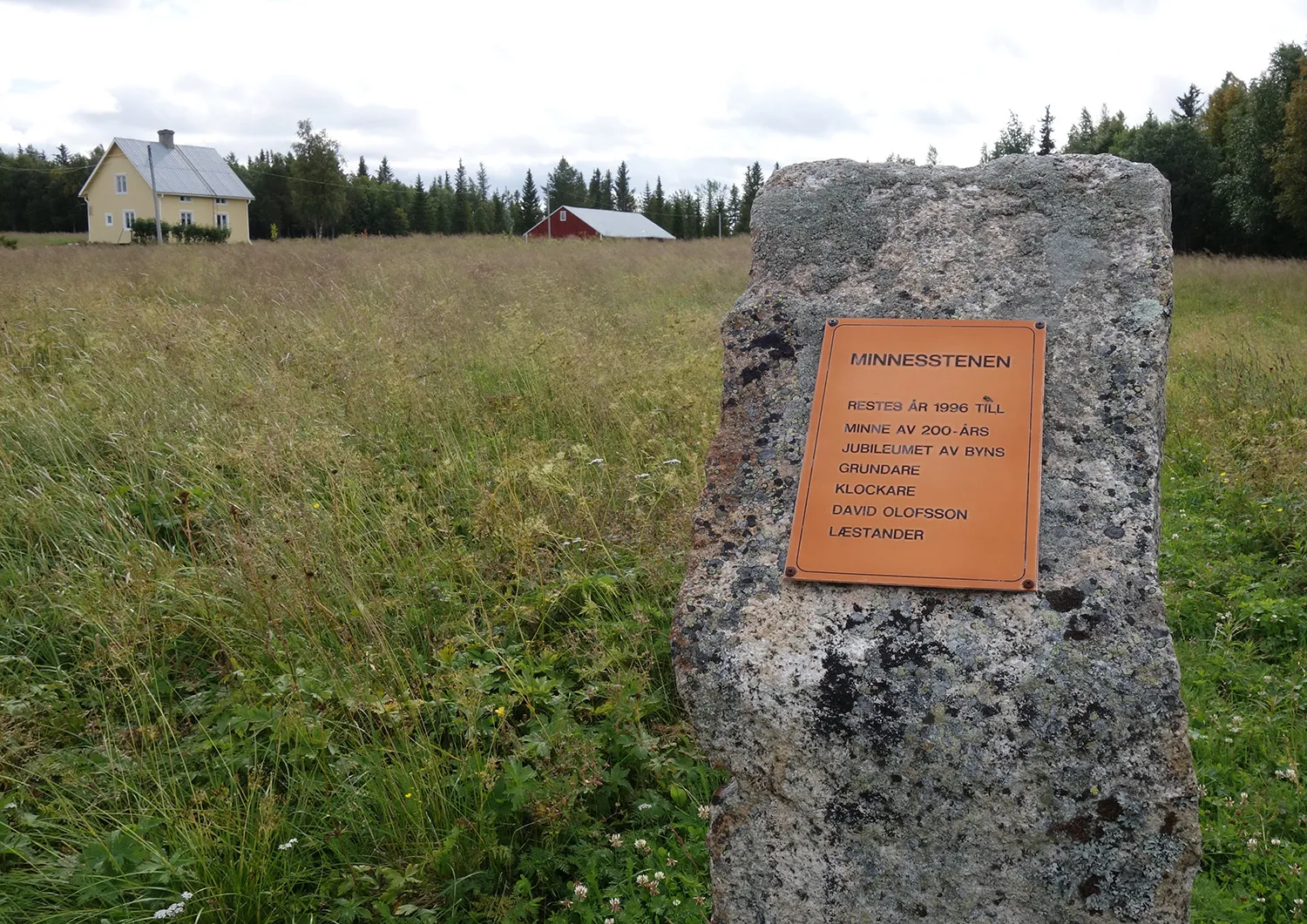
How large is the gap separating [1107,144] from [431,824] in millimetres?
42928

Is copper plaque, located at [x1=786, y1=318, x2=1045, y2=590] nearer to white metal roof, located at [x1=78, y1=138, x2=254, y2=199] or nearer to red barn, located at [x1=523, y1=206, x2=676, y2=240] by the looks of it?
red barn, located at [x1=523, y1=206, x2=676, y2=240]

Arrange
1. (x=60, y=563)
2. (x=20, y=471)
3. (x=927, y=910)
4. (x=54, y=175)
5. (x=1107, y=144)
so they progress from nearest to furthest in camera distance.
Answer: (x=927, y=910)
(x=60, y=563)
(x=20, y=471)
(x=1107, y=144)
(x=54, y=175)

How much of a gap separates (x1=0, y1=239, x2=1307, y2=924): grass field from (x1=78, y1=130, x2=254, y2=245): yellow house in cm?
4742

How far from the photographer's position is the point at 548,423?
5.43m

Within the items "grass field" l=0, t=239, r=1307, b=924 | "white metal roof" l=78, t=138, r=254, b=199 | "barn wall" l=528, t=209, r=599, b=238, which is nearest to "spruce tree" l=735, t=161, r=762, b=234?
"barn wall" l=528, t=209, r=599, b=238

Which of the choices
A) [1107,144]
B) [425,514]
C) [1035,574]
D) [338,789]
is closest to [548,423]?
[425,514]

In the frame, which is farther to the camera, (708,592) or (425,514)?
(425,514)

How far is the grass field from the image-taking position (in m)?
2.43

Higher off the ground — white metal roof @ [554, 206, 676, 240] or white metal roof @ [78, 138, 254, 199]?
white metal roof @ [78, 138, 254, 199]

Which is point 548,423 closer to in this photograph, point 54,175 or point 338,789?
point 338,789

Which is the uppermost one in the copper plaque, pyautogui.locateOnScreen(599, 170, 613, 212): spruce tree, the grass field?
pyautogui.locateOnScreen(599, 170, 613, 212): spruce tree

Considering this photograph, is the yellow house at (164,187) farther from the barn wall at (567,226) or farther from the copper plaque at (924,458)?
the copper plaque at (924,458)

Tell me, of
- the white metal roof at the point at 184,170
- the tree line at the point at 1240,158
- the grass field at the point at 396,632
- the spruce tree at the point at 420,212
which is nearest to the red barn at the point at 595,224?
the spruce tree at the point at 420,212

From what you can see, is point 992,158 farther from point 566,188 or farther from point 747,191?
point 566,188
